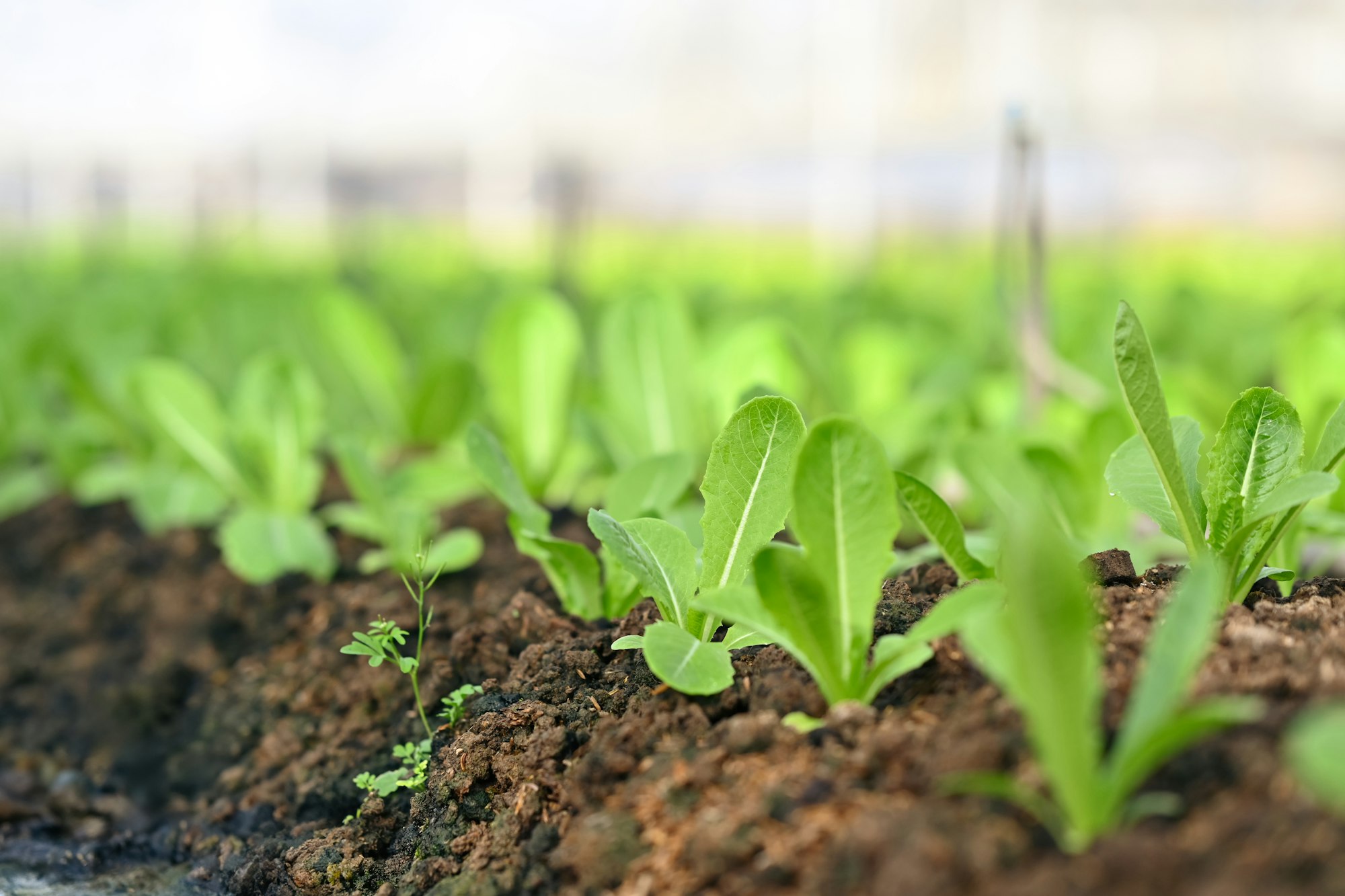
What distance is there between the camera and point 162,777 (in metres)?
1.74

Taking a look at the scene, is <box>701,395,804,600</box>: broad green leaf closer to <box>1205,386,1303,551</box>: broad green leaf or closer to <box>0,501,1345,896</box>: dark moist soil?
<box>0,501,1345,896</box>: dark moist soil

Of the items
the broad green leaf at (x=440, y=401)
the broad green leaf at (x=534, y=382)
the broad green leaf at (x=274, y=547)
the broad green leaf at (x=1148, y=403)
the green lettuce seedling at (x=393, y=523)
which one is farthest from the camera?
the broad green leaf at (x=440, y=401)

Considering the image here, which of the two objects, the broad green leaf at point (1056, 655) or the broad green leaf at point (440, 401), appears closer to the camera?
the broad green leaf at point (1056, 655)

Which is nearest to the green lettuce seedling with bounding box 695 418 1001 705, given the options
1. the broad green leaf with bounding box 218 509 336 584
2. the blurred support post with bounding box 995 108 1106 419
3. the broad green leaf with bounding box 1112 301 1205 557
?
the broad green leaf with bounding box 1112 301 1205 557

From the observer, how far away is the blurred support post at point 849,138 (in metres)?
8.24

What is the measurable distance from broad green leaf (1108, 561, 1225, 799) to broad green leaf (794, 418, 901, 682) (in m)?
0.24

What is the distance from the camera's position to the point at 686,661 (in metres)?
1.10

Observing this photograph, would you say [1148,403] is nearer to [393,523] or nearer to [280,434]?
[393,523]

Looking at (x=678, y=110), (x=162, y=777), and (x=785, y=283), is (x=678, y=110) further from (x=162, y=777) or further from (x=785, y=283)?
(x=162, y=777)

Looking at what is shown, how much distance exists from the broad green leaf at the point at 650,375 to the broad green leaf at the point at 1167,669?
1168mm

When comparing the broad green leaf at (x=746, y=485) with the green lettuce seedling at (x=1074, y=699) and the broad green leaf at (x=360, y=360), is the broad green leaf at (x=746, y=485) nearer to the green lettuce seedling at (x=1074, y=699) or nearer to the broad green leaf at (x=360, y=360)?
the green lettuce seedling at (x=1074, y=699)

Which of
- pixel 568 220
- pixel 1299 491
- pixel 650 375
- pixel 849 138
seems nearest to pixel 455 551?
pixel 650 375

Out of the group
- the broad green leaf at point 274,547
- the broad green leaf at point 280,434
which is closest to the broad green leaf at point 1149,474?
the broad green leaf at point 274,547

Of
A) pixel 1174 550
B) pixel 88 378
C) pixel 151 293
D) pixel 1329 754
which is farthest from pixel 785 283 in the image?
pixel 1329 754
